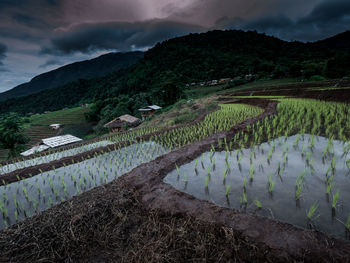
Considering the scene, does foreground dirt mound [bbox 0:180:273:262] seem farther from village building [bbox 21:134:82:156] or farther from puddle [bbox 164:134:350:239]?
village building [bbox 21:134:82:156]

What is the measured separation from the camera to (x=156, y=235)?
1633 millimetres

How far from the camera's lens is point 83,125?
146ft

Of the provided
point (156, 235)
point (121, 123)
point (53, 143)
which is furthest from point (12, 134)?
point (156, 235)

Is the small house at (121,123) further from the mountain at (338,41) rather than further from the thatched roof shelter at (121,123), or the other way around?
the mountain at (338,41)

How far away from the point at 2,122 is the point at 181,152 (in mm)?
19990

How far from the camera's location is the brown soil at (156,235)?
4.12ft

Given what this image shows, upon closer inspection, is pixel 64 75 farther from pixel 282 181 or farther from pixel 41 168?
pixel 282 181

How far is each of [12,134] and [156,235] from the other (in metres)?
19.6

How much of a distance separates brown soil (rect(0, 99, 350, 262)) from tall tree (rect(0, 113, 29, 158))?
1824 centimetres

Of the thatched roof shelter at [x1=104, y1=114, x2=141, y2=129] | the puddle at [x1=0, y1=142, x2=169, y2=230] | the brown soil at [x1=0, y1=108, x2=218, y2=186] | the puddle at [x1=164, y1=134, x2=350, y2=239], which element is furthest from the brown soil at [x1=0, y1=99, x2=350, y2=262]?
the thatched roof shelter at [x1=104, y1=114, x2=141, y2=129]

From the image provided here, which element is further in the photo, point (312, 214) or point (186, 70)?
point (186, 70)

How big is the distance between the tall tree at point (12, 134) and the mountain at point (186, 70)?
60.6 ft

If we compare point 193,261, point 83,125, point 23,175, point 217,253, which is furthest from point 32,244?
point 83,125

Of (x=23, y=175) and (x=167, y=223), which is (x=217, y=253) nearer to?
(x=167, y=223)
